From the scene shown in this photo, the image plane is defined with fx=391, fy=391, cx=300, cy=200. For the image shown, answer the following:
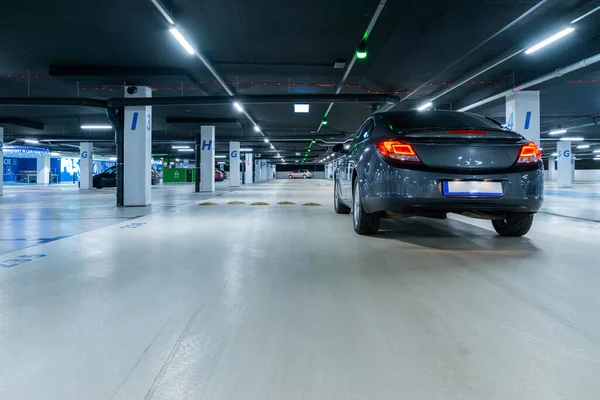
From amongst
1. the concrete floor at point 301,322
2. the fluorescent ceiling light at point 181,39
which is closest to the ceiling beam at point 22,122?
the fluorescent ceiling light at point 181,39

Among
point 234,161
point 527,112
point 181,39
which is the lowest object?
point 234,161

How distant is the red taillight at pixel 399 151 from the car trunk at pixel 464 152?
2.1 inches

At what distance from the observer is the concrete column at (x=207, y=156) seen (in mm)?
21016

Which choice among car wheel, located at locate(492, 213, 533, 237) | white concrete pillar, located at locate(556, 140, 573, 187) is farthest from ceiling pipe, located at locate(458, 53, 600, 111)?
white concrete pillar, located at locate(556, 140, 573, 187)

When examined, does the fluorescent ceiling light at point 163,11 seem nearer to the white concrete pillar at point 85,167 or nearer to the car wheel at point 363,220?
the car wheel at point 363,220

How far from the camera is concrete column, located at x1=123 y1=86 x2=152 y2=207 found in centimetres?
1118

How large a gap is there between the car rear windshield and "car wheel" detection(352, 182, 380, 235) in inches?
38.9

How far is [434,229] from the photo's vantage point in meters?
6.07

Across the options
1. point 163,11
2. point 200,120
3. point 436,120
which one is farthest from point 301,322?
point 200,120

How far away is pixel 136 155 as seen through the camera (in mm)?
11258

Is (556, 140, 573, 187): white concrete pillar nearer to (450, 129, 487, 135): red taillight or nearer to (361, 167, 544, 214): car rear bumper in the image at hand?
(361, 167, 544, 214): car rear bumper

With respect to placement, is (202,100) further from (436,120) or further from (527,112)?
(527,112)

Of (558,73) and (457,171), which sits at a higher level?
(558,73)

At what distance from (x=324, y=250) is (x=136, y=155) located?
8654mm
